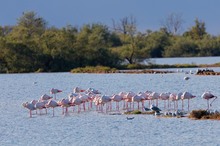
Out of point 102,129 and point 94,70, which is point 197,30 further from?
point 102,129

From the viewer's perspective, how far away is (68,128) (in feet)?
67.9

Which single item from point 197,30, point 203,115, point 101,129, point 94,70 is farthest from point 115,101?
point 197,30

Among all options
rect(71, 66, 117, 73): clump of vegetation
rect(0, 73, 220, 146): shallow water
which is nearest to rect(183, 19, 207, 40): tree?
rect(71, 66, 117, 73): clump of vegetation

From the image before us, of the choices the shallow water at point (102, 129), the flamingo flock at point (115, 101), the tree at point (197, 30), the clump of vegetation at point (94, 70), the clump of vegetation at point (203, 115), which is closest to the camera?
the shallow water at point (102, 129)

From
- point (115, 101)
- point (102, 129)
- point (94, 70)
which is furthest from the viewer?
point (94, 70)

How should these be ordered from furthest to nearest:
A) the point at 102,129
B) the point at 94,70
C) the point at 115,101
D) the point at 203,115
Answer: the point at 94,70 → the point at 115,101 → the point at 203,115 → the point at 102,129

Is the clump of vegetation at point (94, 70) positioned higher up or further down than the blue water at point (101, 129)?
higher up

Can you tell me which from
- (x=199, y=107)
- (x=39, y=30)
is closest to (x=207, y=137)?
(x=199, y=107)

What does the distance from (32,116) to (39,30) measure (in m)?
56.9

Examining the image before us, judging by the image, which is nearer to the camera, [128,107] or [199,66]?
[128,107]

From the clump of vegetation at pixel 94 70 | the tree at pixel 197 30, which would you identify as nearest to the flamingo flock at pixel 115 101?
the clump of vegetation at pixel 94 70

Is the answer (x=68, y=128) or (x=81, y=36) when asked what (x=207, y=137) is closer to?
(x=68, y=128)

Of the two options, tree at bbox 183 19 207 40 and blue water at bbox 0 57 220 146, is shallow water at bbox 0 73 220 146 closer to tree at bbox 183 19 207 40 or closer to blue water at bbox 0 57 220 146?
blue water at bbox 0 57 220 146

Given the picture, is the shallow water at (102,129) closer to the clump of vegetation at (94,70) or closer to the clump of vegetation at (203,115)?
the clump of vegetation at (203,115)
